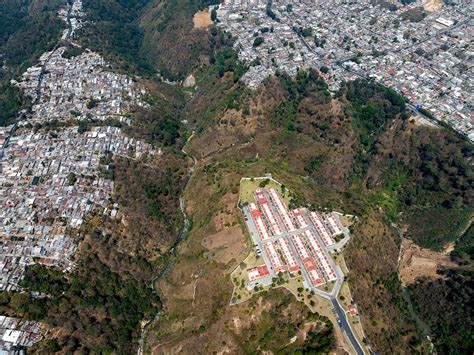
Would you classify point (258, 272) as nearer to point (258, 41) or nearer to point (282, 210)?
point (282, 210)

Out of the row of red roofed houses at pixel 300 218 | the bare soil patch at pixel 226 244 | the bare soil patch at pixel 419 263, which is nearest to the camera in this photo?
the bare soil patch at pixel 226 244

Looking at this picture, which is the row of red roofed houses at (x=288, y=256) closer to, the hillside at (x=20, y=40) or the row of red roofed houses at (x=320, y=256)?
the row of red roofed houses at (x=320, y=256)

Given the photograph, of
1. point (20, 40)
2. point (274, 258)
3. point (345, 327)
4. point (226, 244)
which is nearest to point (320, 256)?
point (274, 258)

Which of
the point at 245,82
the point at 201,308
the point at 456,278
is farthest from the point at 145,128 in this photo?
the point at 456,278

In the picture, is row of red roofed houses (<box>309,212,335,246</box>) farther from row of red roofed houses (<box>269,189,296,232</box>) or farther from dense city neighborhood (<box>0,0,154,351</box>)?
dense city neighborhood (<box>0,0,154,351</box>)

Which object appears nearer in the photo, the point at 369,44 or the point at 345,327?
the point at 345,327

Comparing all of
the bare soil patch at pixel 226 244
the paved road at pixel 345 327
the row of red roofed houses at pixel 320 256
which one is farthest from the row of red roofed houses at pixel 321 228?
the bare soil patch at pixel 226 244
